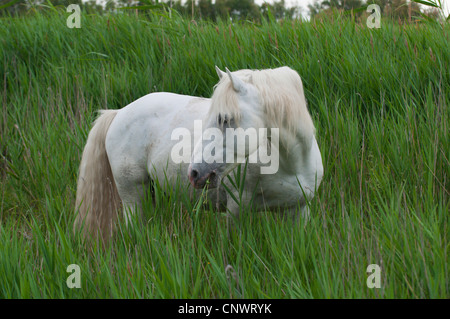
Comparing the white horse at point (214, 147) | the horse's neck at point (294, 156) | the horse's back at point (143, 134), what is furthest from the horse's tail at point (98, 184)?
the horse's neck at point (294, 156)

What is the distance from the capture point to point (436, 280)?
1.95m

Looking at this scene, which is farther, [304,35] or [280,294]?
[304,35]

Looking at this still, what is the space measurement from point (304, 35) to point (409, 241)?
288cm

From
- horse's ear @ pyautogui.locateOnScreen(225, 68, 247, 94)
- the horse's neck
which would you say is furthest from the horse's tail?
horse's ear @ pyautogui.locateOnScreen(225, 68, 247, 94)

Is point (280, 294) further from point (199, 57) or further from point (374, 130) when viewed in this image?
point (199, 57)

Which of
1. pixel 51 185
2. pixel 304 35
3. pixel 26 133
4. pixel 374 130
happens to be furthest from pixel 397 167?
pixel 26 133

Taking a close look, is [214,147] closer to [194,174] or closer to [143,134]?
[194,174]

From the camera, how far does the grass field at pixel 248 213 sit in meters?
2.18

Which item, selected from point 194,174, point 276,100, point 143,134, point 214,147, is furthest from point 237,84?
point 143,134

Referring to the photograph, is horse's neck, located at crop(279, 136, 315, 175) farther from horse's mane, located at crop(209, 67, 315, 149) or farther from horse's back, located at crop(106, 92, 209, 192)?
horse's back, located at crop(106, 92, 209, 192)

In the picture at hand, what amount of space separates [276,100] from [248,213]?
0.68m

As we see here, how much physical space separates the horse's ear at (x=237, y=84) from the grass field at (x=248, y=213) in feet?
2.37

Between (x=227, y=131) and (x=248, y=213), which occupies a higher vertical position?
(x=227, y=131)

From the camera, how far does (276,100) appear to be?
2.42m
